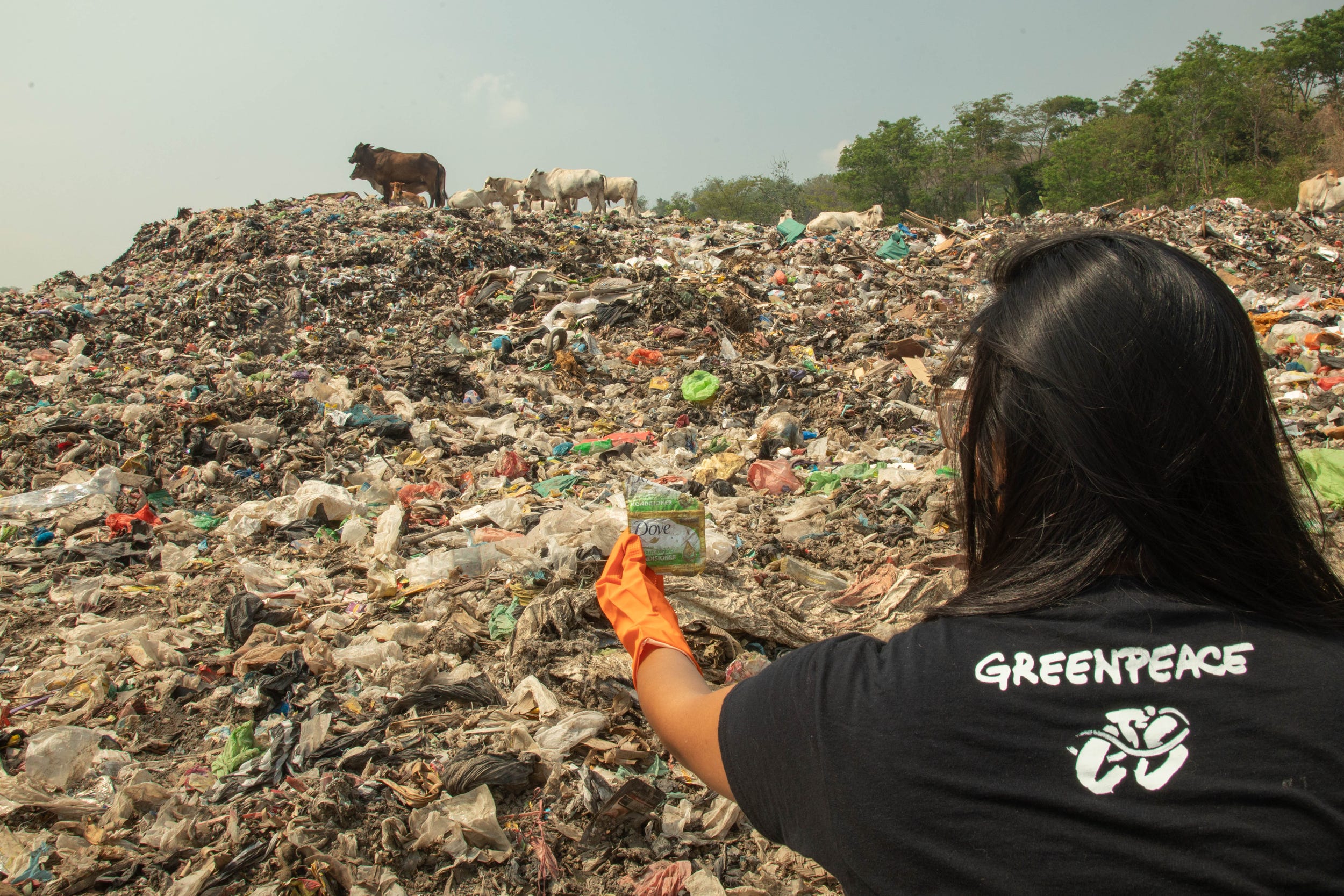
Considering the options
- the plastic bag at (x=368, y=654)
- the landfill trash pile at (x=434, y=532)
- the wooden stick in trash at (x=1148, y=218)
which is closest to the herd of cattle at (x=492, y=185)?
the landfill trash pile at (x=434, y=532)

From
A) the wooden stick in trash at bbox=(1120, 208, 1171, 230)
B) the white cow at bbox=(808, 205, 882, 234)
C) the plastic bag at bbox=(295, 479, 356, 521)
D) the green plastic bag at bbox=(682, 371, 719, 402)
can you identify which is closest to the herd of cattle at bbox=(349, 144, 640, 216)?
the white cow at bbox=(808, 205, 882, 234)

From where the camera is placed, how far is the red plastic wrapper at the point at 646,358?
305 inches

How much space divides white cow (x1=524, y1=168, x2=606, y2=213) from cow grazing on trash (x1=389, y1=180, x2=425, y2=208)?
255 centimetres

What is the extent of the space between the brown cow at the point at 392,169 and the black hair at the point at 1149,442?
18.6 meters

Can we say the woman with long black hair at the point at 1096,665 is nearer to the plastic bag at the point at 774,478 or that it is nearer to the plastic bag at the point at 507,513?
the plastic bag at the point at 507,513

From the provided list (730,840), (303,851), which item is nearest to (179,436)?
(303,851)

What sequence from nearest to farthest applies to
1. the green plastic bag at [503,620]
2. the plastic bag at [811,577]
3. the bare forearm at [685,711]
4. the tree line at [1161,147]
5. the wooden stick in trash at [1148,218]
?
1. the bare forearm at [685,711]
2. the green plastic bag at [503,620]
3. the plastic bag at [811,577]
4. the wooden stick in trash at [1148,218]
5. the tree line at [1161,147]

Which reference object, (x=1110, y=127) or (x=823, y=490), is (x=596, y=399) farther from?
(x=1110, y=127)

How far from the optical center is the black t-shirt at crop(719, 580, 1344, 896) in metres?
0.66

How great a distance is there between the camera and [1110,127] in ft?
91.5

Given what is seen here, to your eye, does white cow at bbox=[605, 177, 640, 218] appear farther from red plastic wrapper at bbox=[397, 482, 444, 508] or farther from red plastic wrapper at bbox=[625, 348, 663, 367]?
red plastic wrapper at bbox=[397, 482, 444, 508]

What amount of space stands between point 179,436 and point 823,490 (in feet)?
15.6

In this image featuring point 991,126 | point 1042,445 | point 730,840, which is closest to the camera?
point 1042,445

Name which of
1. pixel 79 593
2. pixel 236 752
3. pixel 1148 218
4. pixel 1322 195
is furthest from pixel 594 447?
pixel 1322 195
